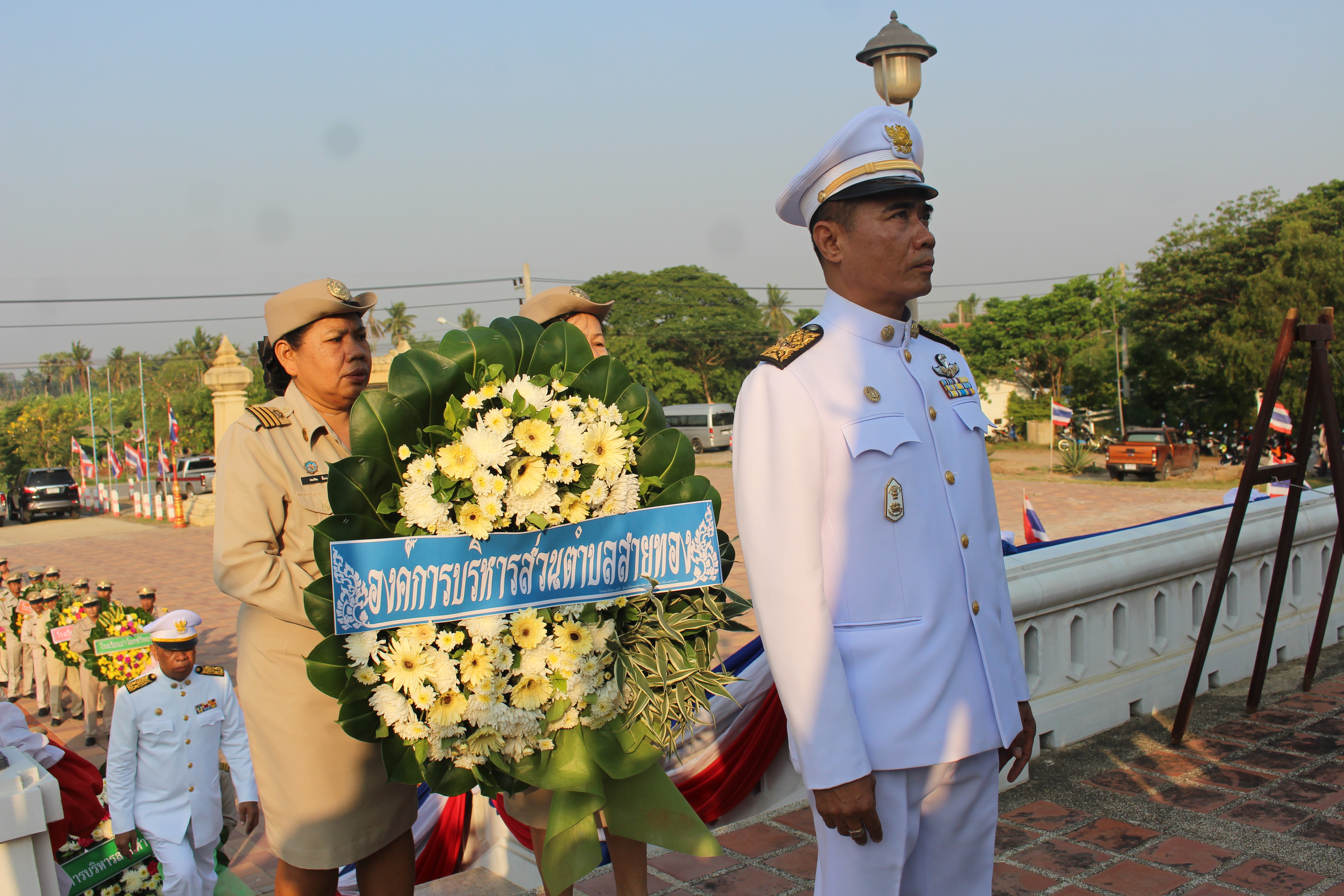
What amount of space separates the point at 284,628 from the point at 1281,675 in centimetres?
496

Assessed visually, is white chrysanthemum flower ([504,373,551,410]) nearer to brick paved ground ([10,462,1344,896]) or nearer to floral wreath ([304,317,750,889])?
floral wreath ([304,317,750,889])

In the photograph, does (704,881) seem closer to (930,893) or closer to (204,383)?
(930,893)

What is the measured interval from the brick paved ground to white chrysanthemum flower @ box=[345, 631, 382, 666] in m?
1.55

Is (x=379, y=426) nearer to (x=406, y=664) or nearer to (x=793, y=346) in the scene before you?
(x=406, y=664)

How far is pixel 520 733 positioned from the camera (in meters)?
2.02

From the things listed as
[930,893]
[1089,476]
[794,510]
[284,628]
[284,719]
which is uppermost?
[794,510]

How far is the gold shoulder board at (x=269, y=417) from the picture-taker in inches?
96.6

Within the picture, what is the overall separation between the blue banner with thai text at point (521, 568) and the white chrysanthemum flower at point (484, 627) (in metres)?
0.01

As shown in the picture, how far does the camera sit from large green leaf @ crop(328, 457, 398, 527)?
6.36 feet

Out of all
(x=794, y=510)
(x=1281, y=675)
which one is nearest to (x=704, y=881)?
(x=794, y=510)

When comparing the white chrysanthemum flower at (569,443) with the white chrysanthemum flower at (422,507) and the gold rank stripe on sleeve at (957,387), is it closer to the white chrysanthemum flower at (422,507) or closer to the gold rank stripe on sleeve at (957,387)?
the white chrysanthemum flower at (422,507)

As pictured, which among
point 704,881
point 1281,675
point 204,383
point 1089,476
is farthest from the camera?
point 1089,476

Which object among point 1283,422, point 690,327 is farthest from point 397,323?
point 1283,422

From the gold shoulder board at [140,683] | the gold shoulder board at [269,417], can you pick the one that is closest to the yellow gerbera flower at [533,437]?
the gold shoulder board at [269,417]
